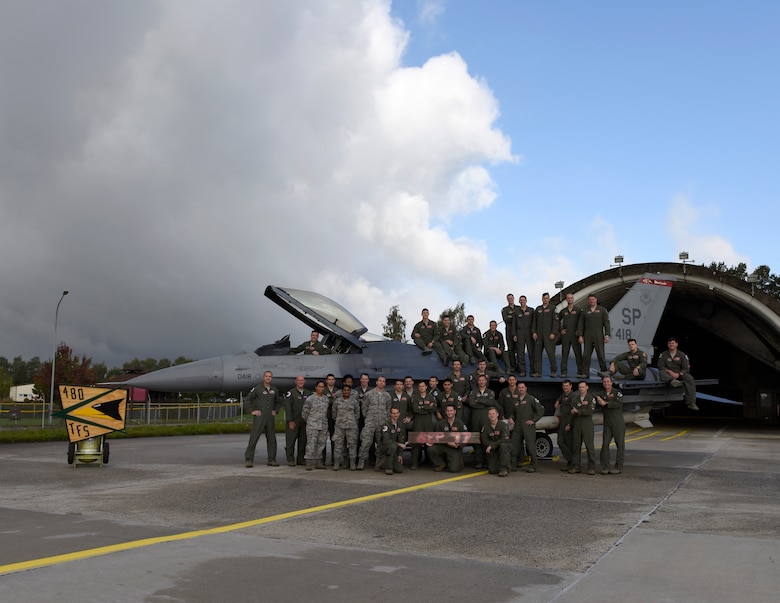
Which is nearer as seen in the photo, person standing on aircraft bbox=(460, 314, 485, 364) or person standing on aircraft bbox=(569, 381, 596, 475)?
person standing on aircraft bbox=(569, 381, 596, 475)

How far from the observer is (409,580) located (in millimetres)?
4219

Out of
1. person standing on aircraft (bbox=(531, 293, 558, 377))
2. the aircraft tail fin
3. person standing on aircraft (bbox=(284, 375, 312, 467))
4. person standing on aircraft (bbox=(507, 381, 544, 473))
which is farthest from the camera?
the aircraft tail fin

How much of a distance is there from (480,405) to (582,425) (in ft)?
5.99

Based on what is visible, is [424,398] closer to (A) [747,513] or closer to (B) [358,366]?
(B) [358,366]

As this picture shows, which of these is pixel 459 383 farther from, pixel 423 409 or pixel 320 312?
pixel 320 312

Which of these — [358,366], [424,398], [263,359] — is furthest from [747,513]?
[263,359]

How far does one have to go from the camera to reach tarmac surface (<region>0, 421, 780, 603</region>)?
13.2 feet

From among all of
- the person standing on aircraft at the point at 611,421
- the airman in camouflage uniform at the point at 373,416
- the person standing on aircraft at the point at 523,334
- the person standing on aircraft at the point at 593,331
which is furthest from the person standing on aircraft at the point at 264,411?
the person standing on aircraft at the point at 593,331

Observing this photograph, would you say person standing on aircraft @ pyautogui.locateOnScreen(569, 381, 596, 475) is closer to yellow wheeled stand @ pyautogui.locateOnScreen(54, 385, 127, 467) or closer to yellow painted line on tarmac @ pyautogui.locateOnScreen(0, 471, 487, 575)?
yellow painted line on tarmac @ pyautogui.locateOnScreen(0, 471, 487, 575)

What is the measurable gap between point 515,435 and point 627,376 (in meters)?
3.52

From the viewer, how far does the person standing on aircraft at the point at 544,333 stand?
13.0 m

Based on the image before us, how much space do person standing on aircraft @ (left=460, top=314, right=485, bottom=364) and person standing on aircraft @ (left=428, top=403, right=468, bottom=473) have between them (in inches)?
78.5

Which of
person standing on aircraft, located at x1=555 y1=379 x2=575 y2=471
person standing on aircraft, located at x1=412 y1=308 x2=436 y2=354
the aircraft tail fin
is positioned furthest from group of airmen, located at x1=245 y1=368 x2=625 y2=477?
the aircraft tail fin

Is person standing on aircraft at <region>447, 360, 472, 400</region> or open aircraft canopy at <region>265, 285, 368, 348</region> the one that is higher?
open aircraft canopy at <region>265, 285, 368, 348</region>
